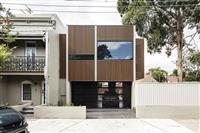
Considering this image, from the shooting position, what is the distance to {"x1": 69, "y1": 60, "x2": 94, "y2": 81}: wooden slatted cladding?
34.8m

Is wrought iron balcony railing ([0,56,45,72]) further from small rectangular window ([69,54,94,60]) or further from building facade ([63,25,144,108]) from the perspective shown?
small rectangular window ([69,54,94,60])

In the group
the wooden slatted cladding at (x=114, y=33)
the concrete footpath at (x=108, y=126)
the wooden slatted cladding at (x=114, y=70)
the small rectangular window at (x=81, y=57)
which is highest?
the wooden slatted cladding at (x=114, y=33)

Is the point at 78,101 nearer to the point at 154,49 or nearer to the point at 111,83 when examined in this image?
the point at 111,83

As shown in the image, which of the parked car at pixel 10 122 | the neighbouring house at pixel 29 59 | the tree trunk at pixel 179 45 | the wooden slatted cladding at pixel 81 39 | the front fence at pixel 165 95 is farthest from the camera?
the tree trunk at pixel 179 45

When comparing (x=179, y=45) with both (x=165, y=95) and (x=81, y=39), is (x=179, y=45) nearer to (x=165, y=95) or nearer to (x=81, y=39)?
(x=81, y=39)

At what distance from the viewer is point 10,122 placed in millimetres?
12797

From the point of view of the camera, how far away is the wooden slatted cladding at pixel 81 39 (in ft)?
114

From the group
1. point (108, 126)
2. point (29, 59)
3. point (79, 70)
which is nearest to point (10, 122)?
point (108, 126)

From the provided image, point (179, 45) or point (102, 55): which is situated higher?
point (179, 45)

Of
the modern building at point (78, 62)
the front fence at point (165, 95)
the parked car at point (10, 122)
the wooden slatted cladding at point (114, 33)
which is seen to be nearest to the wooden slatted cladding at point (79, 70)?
the modern building at point (78, 62)

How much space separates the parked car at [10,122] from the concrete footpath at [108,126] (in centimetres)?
745

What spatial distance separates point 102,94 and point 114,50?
13.5ft

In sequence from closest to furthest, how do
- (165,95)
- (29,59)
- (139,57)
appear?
(165,95) < (29,59) < (139,57)

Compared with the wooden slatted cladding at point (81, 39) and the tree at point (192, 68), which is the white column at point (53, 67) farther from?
the tree at point (192, 68)
